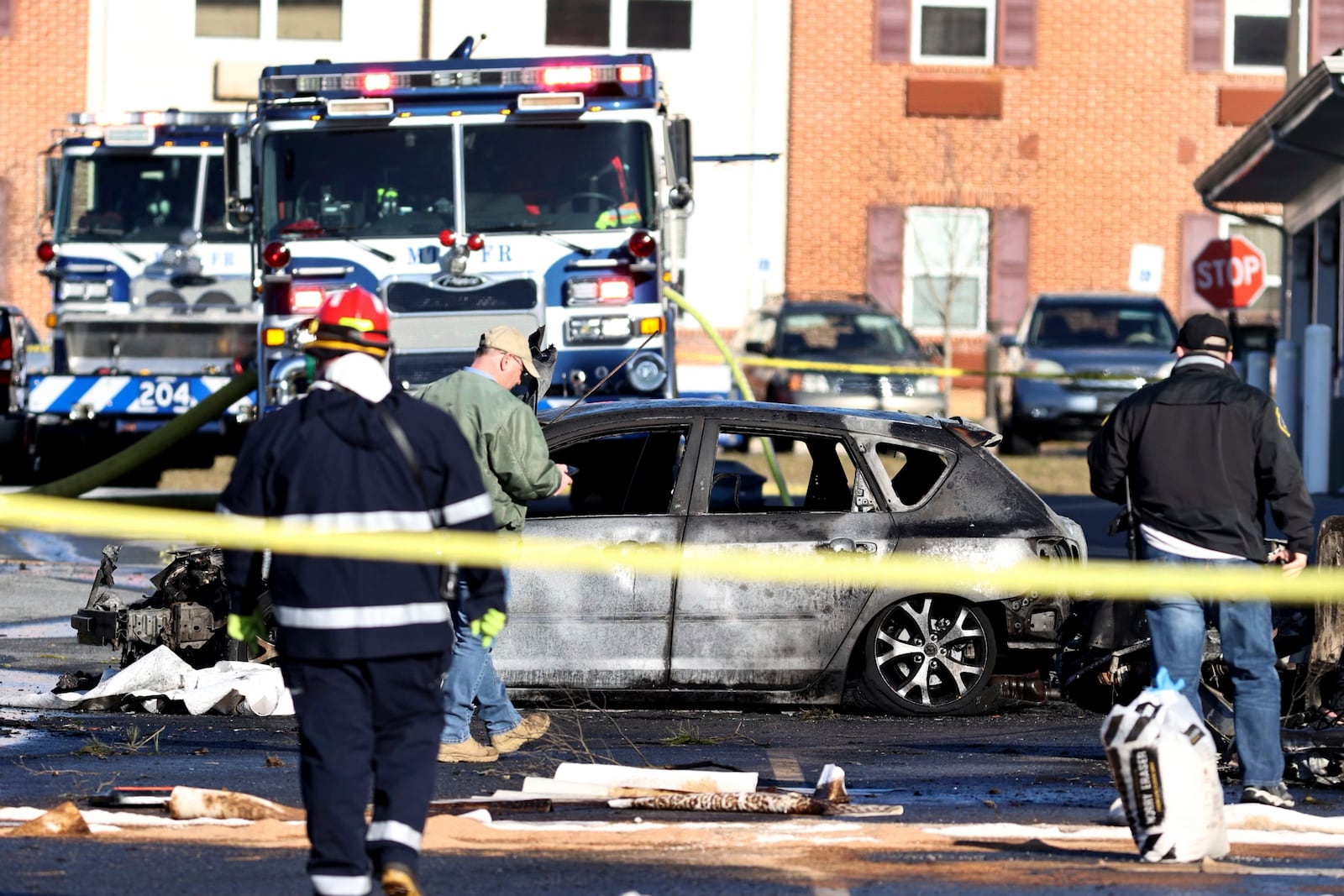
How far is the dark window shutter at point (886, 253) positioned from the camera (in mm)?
32000

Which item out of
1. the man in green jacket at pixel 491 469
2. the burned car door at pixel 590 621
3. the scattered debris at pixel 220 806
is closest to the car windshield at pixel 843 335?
the burned car door at pixel 590 621

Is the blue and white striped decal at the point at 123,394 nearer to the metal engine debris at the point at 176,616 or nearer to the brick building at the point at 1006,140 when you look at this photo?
the metal engine debris at the point at 176,616

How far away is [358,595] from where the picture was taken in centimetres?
514

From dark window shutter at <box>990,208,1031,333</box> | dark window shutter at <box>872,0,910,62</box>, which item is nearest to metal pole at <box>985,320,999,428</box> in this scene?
dark window shutter at <box>990,208,1031,333</box>

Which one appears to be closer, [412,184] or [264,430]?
[264,430]

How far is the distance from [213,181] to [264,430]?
44.2 ft

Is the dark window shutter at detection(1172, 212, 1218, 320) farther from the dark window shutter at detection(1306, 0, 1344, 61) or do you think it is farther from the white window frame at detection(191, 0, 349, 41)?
the white window frame at detection(191, 0, 349, 41)

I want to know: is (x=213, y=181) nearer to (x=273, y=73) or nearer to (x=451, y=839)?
(x=273, y=73)

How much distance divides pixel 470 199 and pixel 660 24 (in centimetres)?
1925

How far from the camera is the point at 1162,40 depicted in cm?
3234

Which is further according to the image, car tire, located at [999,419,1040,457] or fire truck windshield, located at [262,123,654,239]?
car tire, located at [999,419,1040,457]

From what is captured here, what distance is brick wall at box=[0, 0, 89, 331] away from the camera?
32.0 meters

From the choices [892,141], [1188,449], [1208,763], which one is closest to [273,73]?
[1188,449]

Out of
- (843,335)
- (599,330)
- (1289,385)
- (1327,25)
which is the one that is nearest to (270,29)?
(843,335)
